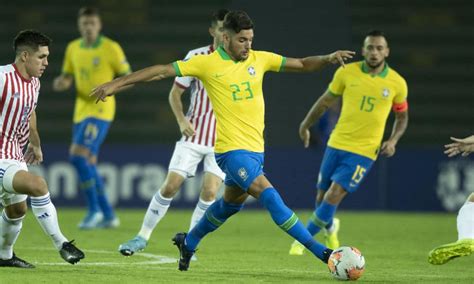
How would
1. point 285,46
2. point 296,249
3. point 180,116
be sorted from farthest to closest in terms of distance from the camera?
point 285,46 → point 296,249 → point 180,116

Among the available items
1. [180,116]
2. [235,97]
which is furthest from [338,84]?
[235,97]

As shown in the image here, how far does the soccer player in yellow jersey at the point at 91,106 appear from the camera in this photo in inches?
498

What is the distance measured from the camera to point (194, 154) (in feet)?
30.7

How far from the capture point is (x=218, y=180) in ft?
30.7

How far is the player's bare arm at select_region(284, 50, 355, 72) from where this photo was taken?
7.70 m

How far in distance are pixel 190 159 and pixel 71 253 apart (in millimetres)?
2045

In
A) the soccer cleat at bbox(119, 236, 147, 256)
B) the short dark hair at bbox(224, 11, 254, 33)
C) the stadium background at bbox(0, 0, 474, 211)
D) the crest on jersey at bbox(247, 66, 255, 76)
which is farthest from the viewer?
the stadium background at bbox(0, 0, 474, 211)

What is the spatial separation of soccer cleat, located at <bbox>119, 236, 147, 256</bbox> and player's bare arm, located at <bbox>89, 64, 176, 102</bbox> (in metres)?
1.82

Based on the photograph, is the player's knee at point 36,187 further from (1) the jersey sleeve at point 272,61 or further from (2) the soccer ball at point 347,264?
(2) the soccer ball at point 347,264

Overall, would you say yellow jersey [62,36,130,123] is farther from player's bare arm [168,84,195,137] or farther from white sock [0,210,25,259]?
white sock [0,210,25,259]

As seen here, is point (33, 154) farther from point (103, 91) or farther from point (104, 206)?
point (104, 206)

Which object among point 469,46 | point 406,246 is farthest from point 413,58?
point 406,246

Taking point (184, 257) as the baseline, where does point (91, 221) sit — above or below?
below

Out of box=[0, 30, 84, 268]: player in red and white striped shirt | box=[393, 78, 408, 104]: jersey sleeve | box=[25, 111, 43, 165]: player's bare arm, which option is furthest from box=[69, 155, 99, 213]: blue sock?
box=[0, 30, 84, 268]: player in red and white striped shirt
